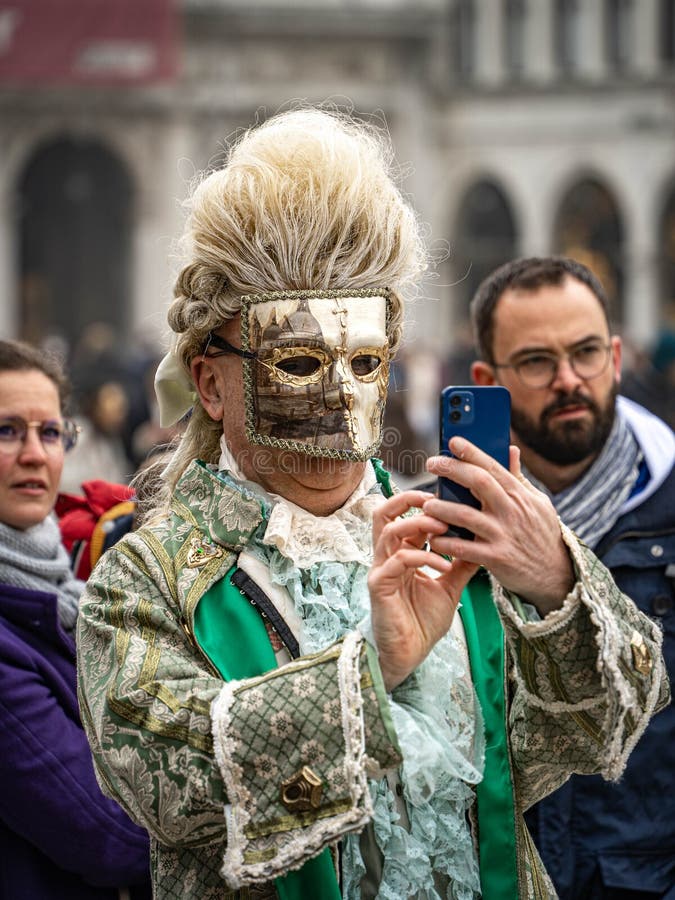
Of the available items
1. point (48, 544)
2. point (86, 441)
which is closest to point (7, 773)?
point (48, 544)

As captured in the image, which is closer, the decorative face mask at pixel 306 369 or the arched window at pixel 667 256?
the decorative face mask at pixel 306 369

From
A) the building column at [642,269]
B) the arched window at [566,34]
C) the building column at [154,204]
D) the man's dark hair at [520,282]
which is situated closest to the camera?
the man's dark hair at [520,282]

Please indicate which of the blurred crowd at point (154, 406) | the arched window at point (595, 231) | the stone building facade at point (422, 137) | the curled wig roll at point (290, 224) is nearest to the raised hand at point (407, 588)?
the curled wig roll at point (290, 224)

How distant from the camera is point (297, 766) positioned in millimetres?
1708

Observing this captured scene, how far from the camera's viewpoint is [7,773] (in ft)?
8.15

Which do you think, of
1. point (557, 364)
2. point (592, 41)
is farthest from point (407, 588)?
point (592, 41)

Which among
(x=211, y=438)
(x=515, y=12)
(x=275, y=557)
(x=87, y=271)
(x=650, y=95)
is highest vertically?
(x=515, y=12)

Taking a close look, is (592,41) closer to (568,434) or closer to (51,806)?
(568,434)

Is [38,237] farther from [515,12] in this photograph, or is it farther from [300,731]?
[300,731]

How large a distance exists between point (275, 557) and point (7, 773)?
86 cm

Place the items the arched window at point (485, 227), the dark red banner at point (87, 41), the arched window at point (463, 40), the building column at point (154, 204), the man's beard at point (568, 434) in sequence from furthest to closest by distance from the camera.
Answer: the arched window at point (463, 40) < the arched window at point (485, 227) < the building column at point (154, 204) < the dark red banner at point (87, 41) < the man's beard at point (568, 434)

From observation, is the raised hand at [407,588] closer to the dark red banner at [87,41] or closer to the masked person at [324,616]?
the masked person at [324,616]

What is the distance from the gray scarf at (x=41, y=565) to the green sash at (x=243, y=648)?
923 mm

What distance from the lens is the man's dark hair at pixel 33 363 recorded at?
3.07m
